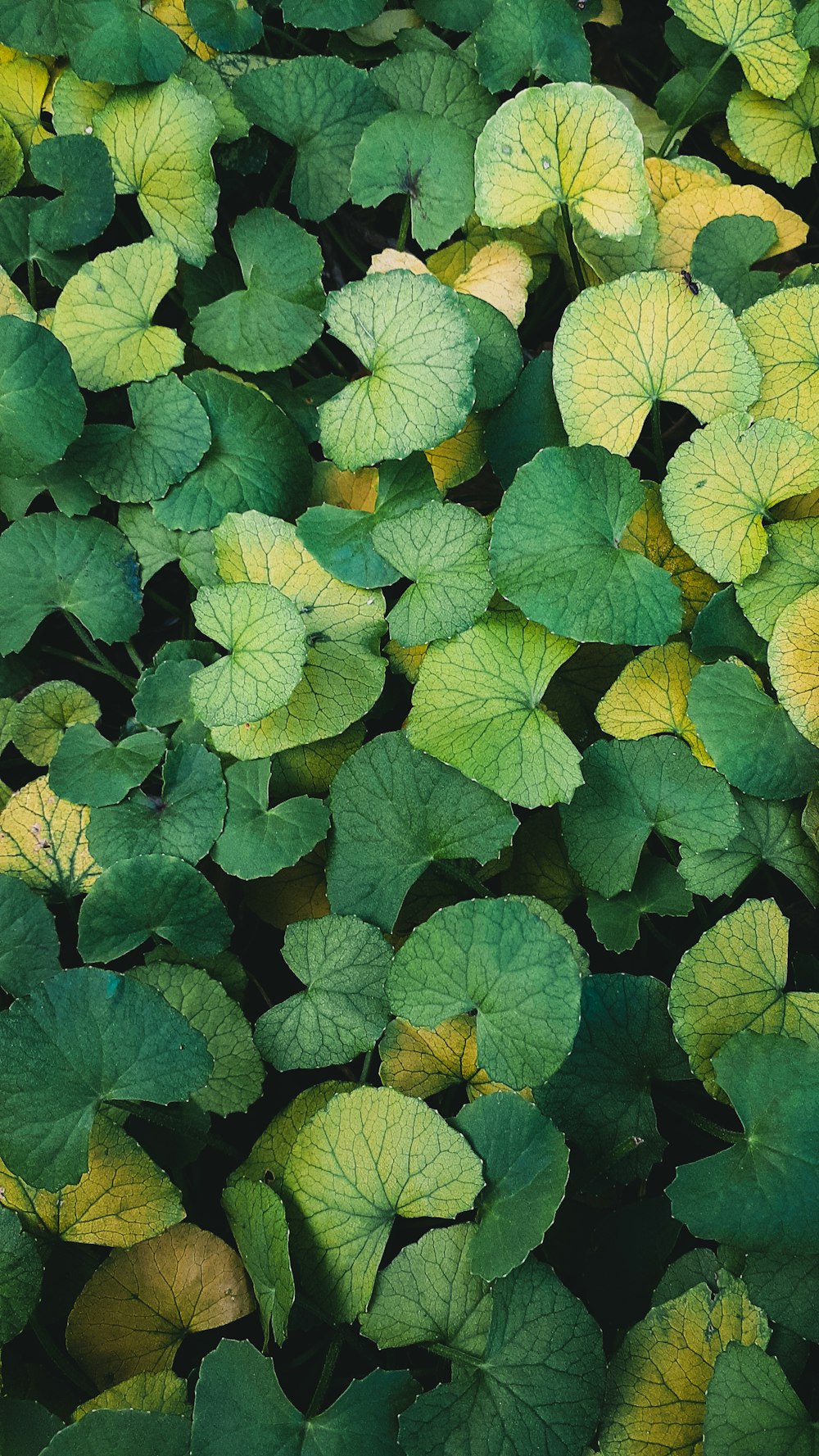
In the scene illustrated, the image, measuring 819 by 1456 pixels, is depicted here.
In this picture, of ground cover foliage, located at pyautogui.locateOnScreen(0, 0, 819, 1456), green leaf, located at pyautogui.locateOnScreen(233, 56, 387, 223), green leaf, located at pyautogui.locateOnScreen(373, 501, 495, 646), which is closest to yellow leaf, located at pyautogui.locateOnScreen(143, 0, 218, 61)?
ground cover foliage, located at pyautogui.locateOnScreen(0, 0, 819, 1456)

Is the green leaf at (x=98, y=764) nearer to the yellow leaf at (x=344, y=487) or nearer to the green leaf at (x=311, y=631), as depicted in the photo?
the green leaf at (x=311, y=631)

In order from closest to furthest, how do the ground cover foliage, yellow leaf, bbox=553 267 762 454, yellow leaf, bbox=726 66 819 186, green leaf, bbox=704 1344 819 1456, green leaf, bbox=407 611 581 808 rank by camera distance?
green leaf, bbox=704 1344 819 1456
the ground cover foliage
green leaf, bbox=407 611 581 808
yellow leaf, bbox=553 267 762 454
yellow leaf, bbox=726 66 819 186

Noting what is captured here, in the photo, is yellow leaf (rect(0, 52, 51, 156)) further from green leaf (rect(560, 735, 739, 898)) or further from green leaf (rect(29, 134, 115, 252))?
green leaf (rect(560, 735, 739, 898))

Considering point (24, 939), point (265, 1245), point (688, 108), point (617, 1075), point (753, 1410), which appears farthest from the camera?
point (688, 108)

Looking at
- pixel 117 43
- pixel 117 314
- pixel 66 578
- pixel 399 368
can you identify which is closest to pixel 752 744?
pixel 399 368

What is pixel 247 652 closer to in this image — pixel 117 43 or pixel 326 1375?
pixel 326 1375

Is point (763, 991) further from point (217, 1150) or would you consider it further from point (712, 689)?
point (217, 1150)

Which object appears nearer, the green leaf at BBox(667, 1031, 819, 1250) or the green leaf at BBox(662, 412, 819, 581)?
the green leaf at BBox(667, 1031, 819, 1250)
